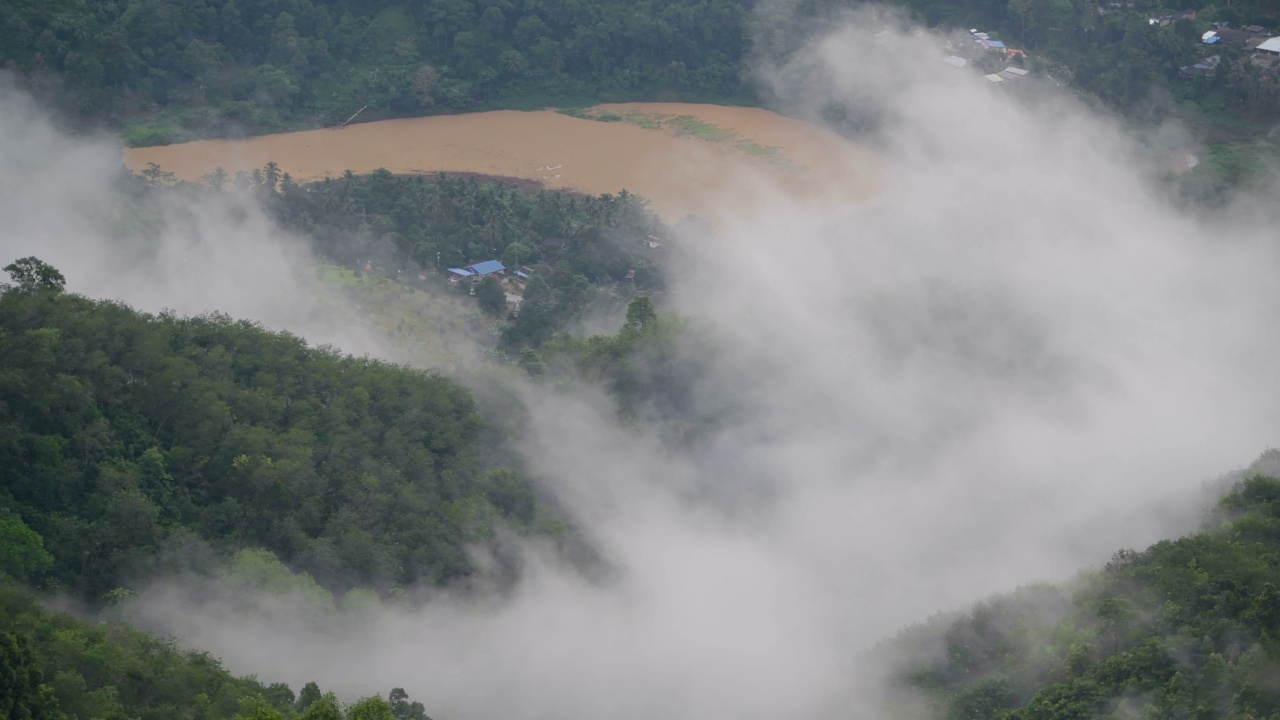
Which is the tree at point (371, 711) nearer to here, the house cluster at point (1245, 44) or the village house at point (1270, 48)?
the house cluster at point (1245, 44)

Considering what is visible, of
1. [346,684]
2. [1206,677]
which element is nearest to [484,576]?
[346,684]

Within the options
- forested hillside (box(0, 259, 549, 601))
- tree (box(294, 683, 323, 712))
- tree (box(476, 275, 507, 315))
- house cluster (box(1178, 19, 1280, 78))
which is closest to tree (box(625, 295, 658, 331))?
tree (box(476, 275, 507, 315))

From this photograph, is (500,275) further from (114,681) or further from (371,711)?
(371,711)

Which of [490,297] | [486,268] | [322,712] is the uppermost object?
[486,268]

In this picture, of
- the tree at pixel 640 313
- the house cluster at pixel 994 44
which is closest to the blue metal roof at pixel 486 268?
the tree at pixel 640 313

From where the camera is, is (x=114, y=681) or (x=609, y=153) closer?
(x=114, y=681)

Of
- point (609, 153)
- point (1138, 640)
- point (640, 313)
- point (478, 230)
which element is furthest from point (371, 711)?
point (609, 153)
